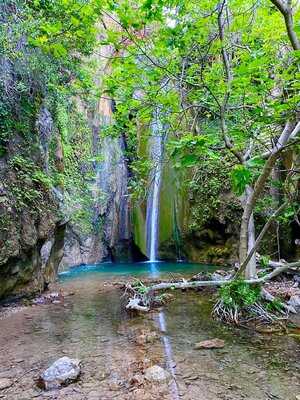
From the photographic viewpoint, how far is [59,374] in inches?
134

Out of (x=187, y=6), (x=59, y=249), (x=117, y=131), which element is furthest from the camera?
(x=59, y=249)

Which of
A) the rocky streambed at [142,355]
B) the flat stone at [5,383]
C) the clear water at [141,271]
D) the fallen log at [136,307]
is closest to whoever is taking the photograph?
the rocky streambed at [142,355]

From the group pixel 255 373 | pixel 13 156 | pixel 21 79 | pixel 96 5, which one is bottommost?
pixel 255 373

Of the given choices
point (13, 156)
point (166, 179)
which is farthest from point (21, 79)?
point (166, 179)

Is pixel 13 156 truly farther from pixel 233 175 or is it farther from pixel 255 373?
pixel 255 373

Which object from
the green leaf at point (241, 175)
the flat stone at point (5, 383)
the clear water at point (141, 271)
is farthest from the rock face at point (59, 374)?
the clear water at point (141, 271)

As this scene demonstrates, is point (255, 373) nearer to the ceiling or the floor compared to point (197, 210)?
nearer to the floor

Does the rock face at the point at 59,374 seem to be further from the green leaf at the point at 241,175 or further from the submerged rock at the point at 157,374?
the green leaf at the point at 241,175

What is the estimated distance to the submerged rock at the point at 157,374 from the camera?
10.9ft

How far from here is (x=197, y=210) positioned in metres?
13.0

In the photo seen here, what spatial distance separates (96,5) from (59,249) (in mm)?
6796

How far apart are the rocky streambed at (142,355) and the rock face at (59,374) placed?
0.06 meters

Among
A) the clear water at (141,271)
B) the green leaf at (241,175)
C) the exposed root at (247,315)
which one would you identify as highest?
the green leaf at (241,175)

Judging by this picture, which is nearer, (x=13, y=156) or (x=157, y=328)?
(x=157, y=328)
